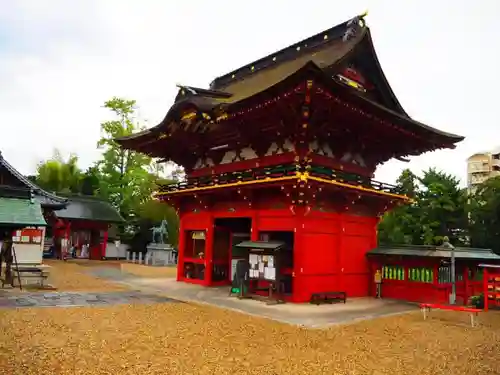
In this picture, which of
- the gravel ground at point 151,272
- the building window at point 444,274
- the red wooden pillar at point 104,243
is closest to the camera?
the building window at point 444,274

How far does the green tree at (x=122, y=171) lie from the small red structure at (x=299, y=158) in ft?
67.3

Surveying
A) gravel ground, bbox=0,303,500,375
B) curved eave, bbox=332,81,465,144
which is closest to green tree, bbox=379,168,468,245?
curved eave, bbox=332,81,465,144

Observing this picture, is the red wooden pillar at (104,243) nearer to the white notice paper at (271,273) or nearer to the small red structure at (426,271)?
the white notice paper at (271,273)

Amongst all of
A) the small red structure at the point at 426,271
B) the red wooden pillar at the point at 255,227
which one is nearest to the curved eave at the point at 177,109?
the red wooden pillar at the point at 255,227

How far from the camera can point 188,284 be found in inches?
809

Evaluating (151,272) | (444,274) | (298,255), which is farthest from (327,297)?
(151,272)

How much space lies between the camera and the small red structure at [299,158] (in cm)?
1535

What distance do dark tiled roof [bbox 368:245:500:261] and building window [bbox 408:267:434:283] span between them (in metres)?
0.83

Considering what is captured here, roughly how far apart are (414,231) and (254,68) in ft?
65.4

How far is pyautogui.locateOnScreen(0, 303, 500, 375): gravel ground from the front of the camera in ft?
24.2

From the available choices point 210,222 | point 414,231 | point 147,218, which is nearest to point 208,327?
point 210,222

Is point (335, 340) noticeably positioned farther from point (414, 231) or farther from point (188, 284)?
point (414, 231)

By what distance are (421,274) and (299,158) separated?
7.00 m

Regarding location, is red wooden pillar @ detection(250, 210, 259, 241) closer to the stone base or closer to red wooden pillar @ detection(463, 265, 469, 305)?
red wooden pillar @ detection(463, 265, 469, 305)
